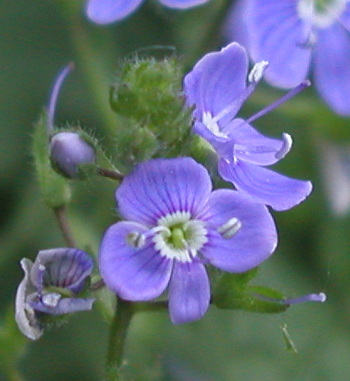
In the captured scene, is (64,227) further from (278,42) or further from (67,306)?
(278,42)

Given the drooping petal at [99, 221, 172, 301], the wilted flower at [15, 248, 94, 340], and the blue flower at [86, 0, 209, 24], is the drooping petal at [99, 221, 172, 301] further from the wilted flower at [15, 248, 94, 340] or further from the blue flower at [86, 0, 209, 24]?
the blue flower at [86, 0, 209, 24]

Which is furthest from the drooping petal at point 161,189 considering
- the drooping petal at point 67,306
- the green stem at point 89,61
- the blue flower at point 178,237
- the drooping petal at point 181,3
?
the green stem at point 89,61

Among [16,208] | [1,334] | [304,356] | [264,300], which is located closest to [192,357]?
[304,356]

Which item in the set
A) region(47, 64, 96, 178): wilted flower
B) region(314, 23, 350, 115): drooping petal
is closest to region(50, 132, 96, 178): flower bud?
region(47, 64, 96, 178): wilted flower

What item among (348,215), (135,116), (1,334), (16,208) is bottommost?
(348,215)

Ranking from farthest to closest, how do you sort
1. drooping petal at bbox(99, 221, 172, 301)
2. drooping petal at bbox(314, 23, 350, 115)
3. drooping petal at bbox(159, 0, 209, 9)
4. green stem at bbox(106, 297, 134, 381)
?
drooping petal at bbox(314, 23, 350, 115)
drooping petal at bbox(159, 0, 209, 9)
green stem at bbox(106, 297, 134, 381)
drooping petal at bbox(99, 221, 172, 301)

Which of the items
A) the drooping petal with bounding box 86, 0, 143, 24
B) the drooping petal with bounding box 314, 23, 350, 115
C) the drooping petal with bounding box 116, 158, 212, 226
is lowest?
the drooping petal with bounding box 314, 23, 350, 115

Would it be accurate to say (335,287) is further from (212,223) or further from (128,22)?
(212,223)
